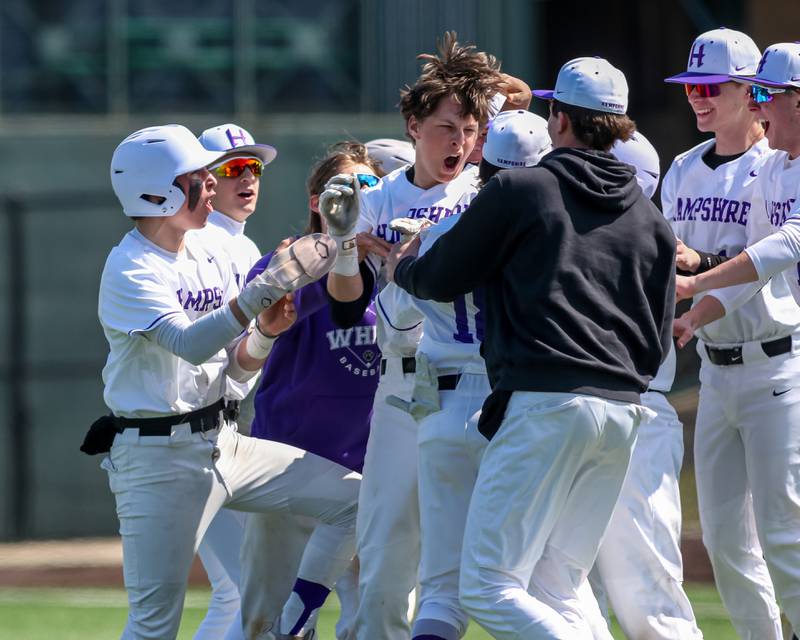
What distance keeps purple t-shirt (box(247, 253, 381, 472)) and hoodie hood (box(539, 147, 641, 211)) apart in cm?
149

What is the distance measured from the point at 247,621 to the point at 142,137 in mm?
1827

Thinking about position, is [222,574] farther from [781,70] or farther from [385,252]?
[781,70]

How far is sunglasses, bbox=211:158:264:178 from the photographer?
20.3 ft

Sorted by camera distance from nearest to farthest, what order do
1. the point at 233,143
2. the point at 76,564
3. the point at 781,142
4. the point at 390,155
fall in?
the point at 781,142
the point at 233,143
the point at 390,155
the point at 76,564

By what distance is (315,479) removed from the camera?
216 inches

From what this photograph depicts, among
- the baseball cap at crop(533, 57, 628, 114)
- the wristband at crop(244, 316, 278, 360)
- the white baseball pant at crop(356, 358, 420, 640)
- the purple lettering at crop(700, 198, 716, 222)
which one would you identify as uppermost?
the baseball cap at crop(533, 57, 628, 114)

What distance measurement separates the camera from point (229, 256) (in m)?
5.73

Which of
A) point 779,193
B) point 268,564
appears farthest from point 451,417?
point 779,193

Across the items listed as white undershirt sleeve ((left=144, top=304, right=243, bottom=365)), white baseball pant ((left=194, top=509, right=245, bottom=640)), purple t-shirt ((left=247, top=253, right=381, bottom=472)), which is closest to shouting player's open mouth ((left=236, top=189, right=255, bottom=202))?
purple t-shirt ((left=247, top=253, right=381, bottom=472))

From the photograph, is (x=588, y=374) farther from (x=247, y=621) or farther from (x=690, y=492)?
(x=690, y=492)

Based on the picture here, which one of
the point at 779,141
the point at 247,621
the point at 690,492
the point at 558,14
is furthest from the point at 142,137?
the point at 558,14

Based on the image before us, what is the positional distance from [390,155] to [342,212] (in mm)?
1528

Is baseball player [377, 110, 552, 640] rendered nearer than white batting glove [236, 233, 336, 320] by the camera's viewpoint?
Yes

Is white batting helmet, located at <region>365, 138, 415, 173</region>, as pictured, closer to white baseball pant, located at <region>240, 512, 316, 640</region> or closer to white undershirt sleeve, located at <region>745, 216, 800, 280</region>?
white baseball pant, located at <region>240, 512, 316, 640</region>
